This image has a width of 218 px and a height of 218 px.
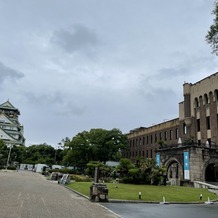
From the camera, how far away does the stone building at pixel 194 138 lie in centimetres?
3628

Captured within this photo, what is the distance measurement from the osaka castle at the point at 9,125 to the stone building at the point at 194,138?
65.2 m

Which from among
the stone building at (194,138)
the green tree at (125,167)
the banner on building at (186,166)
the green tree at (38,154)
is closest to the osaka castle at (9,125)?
the green tree at (38,154)

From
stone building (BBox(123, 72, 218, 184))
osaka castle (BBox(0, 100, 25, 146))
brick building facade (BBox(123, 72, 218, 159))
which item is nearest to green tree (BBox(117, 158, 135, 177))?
stone building (BBox(123, 72, 218, 184))

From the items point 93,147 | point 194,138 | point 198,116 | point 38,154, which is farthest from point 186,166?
point 38,154

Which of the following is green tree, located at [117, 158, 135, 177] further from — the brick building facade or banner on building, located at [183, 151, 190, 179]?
the brick building facade

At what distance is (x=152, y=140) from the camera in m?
66.7

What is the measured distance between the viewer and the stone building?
119 ft

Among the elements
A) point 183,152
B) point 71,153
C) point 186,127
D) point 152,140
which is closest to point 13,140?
point 71,153

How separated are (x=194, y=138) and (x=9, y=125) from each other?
85066mm

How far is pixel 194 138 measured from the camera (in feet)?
147

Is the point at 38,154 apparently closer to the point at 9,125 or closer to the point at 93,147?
the point at 9,125

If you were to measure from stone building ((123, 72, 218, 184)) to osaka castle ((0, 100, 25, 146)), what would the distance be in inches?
2568

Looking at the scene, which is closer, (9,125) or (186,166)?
(186,166)

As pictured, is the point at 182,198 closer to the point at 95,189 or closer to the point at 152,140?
the point at 95,189
